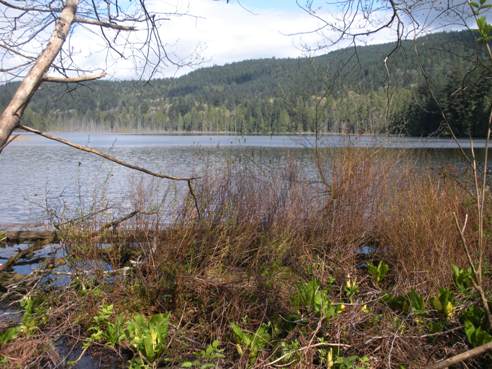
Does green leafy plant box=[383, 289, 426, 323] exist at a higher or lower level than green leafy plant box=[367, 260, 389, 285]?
higher

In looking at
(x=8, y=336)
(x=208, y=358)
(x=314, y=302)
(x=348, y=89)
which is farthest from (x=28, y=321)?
(x=348, y=89)

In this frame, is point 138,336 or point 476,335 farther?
point 138,336

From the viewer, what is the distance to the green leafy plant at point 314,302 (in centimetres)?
436

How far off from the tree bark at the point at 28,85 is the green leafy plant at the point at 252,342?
2.68 m

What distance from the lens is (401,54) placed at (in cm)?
459

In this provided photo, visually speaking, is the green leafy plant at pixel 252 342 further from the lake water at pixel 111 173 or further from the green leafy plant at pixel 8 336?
the lake water at pixel 111 173

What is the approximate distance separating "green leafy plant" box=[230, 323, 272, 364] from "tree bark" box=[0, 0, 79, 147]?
2684mm

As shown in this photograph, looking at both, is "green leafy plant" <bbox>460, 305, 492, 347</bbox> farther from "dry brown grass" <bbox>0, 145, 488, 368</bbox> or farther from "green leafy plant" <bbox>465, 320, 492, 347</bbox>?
"dry brown grass" <bbox>0, 145, 488, 368</bbox>

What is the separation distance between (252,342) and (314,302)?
2.24ft

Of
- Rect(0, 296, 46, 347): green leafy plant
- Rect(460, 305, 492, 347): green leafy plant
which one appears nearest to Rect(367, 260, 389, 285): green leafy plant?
Rect(460, 305, 492, 347): green leafy plant

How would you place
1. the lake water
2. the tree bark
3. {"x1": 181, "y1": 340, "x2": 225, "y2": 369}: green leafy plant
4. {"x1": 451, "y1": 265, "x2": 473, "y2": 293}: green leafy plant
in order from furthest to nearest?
the lake water < {"x1": 451, "y1": 265, "x2": 473, "y2": 293}: green leafy plant < {"x1": 181, "y1": 340, "x2": 225, "y2": 369}: green leafy plant < the tree bark

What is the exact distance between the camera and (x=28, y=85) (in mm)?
2660

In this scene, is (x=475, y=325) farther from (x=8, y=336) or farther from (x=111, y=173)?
(x=111, y=173)

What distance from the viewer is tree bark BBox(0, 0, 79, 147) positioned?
2602 millimetres
